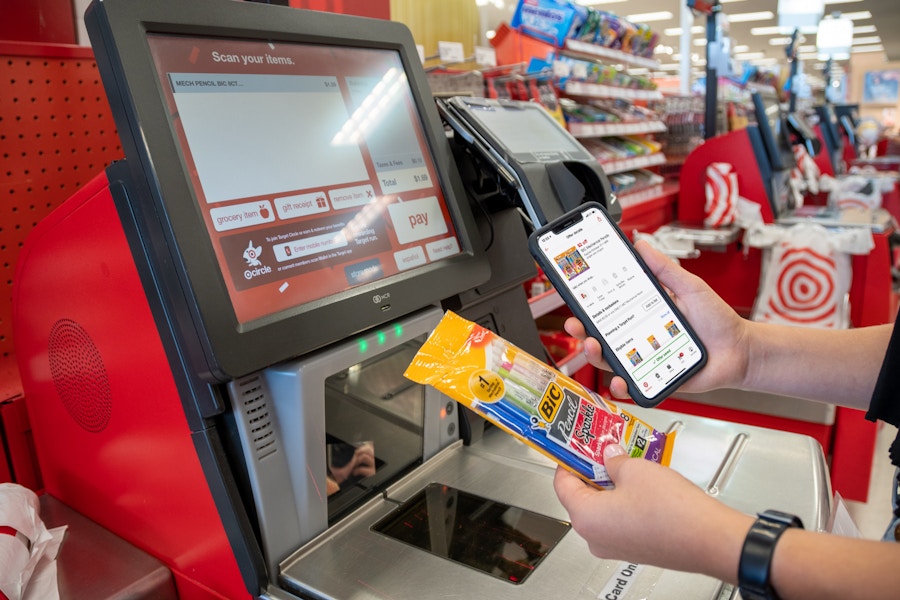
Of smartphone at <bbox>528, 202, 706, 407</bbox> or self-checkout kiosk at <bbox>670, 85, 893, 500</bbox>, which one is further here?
self-checkout kiosk at <bbox>670, 85, 893, 500</bbox>

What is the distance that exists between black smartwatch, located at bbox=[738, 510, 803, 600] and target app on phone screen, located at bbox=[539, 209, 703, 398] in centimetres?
25

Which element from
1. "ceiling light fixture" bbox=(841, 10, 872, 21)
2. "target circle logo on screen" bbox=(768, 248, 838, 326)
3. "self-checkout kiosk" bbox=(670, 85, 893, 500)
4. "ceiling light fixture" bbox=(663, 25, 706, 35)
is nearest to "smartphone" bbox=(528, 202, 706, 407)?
"self-checkout kiosk" bbox=(670, 85, 893, 500)

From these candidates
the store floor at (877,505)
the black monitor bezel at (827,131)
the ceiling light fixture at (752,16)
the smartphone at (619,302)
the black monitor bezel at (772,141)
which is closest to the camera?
the smartphone at (619,302)

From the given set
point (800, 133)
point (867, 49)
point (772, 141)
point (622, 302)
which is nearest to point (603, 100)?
point (772, 141)

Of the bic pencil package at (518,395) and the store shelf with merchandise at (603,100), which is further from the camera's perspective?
the store shelf with merchandise at (603,100)

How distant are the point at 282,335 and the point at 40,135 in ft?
2.47

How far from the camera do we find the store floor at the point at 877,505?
2.52 m

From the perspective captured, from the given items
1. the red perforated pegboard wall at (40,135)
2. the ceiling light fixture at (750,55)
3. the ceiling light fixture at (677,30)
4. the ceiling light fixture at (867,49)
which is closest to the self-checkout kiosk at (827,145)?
the red perforated pegboard wall at (40,135)

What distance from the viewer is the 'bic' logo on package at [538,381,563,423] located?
0.70 meters

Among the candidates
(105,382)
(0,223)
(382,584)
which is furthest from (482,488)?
(0,223)

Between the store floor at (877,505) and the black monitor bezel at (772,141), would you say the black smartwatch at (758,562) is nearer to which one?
the store floor at (877,505)

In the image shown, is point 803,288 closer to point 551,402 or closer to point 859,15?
point 551,402

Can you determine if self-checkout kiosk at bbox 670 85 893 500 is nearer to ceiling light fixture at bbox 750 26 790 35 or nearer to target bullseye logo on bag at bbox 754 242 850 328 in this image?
target bullseye logo on bag at bbox 754 242 850 328

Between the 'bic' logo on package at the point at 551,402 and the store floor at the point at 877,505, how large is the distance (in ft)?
7.15
